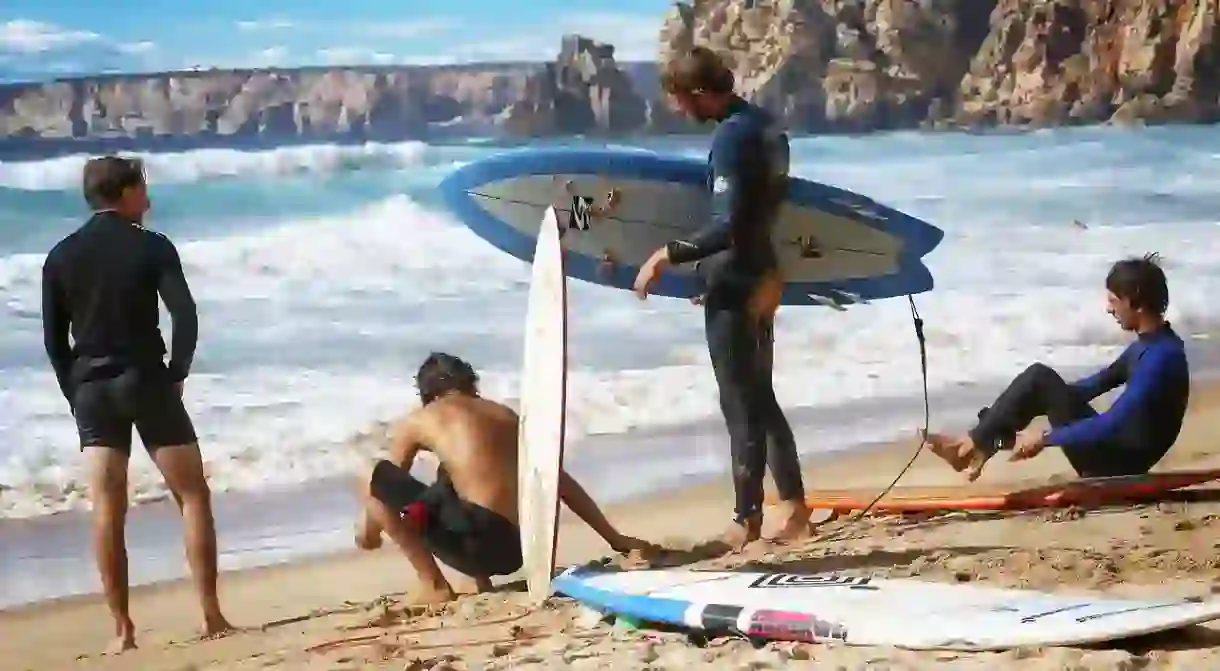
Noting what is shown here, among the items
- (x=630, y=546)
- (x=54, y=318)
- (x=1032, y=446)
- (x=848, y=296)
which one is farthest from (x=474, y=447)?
(x=1032, y=446)

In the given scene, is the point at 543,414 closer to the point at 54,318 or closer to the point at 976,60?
the point at 54,318

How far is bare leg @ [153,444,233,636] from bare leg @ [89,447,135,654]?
80 millimetres

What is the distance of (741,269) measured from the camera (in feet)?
9.61

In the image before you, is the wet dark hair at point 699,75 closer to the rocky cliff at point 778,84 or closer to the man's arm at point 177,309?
the man's arm at point 177,309

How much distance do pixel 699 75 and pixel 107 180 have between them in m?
1.09

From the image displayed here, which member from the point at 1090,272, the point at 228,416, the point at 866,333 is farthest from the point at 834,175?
the point at 228,416

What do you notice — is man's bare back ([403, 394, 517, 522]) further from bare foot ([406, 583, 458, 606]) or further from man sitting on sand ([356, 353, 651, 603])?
bare foot ([406, 583, 458, 606])

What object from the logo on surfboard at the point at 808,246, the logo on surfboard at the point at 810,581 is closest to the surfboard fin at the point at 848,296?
the logo on surfboard at the point at 808,246

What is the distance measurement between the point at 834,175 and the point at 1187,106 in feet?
5.12

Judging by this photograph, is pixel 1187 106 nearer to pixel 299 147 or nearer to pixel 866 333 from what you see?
pixel 866 333

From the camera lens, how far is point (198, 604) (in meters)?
2.87

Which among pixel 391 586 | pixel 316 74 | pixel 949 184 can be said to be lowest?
pixel 391 586

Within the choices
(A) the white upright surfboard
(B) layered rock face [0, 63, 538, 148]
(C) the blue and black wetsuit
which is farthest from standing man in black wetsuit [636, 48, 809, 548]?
(B) layered rock face [0, 63, 538, 148]

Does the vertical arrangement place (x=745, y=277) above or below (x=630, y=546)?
above
